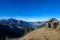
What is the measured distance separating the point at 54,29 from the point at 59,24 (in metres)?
1.78

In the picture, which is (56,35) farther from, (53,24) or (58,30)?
(53,24)

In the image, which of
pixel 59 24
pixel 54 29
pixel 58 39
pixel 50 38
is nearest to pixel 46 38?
pixel 50 38

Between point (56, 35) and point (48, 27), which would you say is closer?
point (56, 35)

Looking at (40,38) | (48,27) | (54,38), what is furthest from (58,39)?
(48,27)

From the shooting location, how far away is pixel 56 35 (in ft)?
Result: 75.1

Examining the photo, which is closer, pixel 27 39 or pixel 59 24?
pixel 27 39

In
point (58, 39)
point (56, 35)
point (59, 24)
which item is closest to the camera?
point (58, 39)

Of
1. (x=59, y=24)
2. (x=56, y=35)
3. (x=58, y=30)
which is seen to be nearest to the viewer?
(x=56, y=35)

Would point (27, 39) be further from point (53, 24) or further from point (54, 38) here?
point (53, 24)

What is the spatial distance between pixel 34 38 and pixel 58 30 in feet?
15.1

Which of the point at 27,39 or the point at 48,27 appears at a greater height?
the point at 48,27

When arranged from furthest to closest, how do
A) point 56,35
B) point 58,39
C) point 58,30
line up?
point 58,30, point 56,35, point 58,39

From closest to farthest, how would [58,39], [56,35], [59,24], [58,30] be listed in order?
1. [58,39]
2. [56,35]
3. [58,30]
4. [59,24]

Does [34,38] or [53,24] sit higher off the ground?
[53,24]
